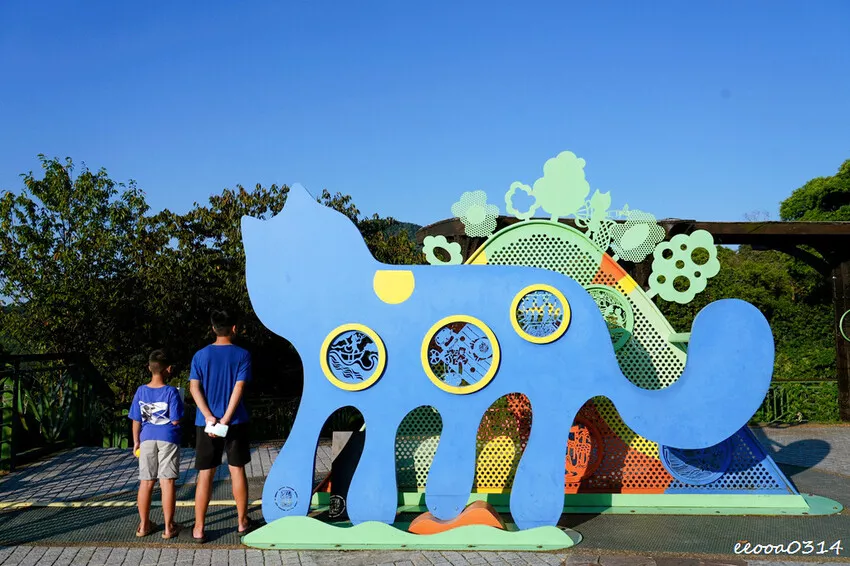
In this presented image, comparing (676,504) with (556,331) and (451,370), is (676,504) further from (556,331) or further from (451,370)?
(451,370)

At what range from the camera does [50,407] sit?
874 cm

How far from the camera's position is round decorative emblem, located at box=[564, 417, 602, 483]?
5.91m

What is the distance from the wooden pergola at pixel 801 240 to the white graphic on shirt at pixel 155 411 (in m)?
3.19

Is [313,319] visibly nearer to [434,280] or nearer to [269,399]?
[434,280]

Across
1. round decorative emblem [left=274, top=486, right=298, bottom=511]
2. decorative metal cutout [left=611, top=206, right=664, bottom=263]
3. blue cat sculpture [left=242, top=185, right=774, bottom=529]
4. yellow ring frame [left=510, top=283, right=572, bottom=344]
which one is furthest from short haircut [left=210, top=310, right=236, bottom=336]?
decorative metal cutout [left=611, top=206, right=664, bottom=263]

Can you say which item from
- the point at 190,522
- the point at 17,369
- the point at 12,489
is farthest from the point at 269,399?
the point at 190,522

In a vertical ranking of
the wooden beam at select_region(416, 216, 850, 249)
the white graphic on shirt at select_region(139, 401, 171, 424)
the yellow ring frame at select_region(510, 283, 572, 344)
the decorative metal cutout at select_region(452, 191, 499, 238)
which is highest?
the wooden beam at select_region(416, 216, 850, 249)

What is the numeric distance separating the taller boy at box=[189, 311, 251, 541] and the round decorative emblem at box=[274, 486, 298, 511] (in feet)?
0.80

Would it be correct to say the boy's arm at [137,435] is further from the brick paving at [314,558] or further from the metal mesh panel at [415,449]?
the metal mesh panel at [415,449]

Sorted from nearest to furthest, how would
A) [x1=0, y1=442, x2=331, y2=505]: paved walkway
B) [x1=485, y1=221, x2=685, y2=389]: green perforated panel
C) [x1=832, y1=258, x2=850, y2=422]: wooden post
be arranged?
1. [x1=485, y1=221, x2=685, y2=389]: green perforated panel
2. [x1=0, y1=442, x2=331, y2=505]: paved walkway
3. [x1=832, y1=258, x2=850, y2=422]: wooden post

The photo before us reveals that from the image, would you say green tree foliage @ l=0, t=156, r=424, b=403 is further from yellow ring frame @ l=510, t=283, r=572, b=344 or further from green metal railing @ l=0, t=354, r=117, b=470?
yellow ring frame @ l=510, t=283, r=572, b=344

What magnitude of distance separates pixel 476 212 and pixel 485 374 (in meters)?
1.53

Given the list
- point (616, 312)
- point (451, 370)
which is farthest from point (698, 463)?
point (451, 370)

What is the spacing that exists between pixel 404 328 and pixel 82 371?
20.4ft
